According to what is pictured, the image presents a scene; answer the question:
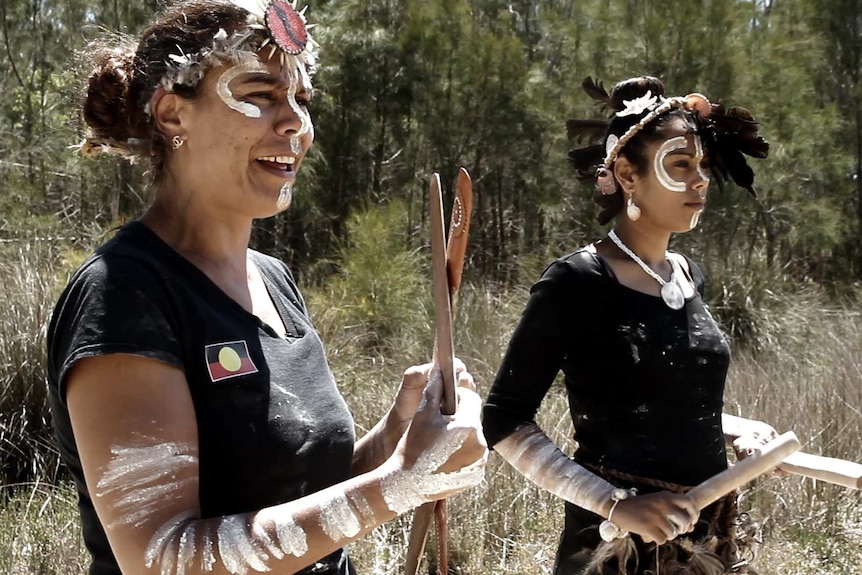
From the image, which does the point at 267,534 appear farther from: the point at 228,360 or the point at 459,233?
the point at 459,233

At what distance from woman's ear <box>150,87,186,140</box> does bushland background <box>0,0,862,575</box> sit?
335cm

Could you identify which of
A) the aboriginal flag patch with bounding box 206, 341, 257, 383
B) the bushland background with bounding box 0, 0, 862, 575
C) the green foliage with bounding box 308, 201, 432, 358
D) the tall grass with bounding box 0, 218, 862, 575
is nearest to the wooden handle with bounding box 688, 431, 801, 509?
the aboriginal flag patch with bounding box 206, 341, 257, 383

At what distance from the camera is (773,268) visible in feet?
25.0

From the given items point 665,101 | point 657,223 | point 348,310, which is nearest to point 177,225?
point 657,223

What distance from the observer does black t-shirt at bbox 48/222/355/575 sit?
114 centimetres

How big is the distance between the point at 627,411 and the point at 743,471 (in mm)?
282

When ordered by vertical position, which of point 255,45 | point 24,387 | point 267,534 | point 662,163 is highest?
point 255,45

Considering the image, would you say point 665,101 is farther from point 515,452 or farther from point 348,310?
point 348,310

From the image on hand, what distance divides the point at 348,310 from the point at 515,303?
4.03 feet

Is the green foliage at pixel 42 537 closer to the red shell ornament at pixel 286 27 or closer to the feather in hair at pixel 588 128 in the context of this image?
the feather in hair at pixel 588 128

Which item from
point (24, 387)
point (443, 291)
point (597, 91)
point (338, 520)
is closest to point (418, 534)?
point (338, 520)

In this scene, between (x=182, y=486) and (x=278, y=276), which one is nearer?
(x=182, y=486)

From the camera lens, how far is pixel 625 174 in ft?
7.70

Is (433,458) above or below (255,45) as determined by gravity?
below
